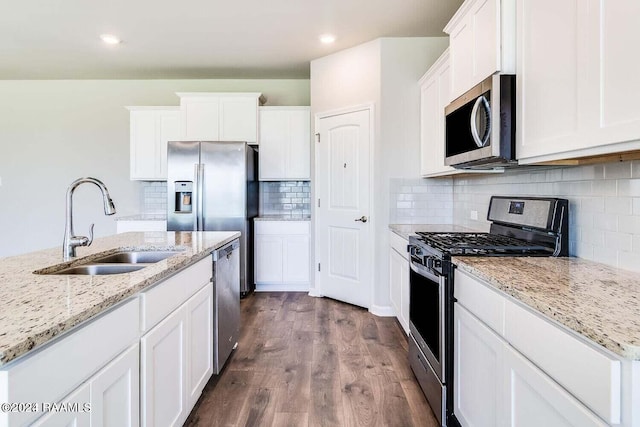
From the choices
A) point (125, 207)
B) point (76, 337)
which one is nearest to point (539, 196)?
point (76, 337)

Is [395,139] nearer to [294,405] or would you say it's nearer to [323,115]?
[323,115]

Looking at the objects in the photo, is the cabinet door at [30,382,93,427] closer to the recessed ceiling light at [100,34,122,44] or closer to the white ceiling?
the white ceiling

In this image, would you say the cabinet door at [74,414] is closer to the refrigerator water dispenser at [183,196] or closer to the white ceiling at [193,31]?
the white ceiling at [193,31]

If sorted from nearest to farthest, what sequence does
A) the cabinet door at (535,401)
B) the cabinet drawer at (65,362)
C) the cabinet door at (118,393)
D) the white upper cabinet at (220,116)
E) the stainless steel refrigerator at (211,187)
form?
the cabinet drawer at (65,362) → the cabinet door at (535,401) → the cabinet door at (118,393) → the stainless steel refrigerator at (211,187) → the white upper cabinet at (220,116)

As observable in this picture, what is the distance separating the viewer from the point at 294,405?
6.40 feet

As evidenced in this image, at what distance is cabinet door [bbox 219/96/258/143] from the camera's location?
173 inches

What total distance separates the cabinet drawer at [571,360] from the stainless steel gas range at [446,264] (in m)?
0.54

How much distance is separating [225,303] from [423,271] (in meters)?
1.28

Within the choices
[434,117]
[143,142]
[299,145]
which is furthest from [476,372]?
[143,142]

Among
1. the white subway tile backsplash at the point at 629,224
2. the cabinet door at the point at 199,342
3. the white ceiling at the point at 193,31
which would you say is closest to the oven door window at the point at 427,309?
the white subway tile backsplash at the point at 629,224

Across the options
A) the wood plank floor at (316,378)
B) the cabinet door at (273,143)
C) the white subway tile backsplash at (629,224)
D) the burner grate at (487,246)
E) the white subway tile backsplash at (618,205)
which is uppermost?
the cabinet door at (273,143)

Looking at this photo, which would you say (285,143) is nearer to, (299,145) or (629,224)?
(299,145)

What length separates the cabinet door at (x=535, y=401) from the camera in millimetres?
861

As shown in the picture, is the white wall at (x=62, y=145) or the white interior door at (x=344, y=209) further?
the white wall at (x=62, y=145)
